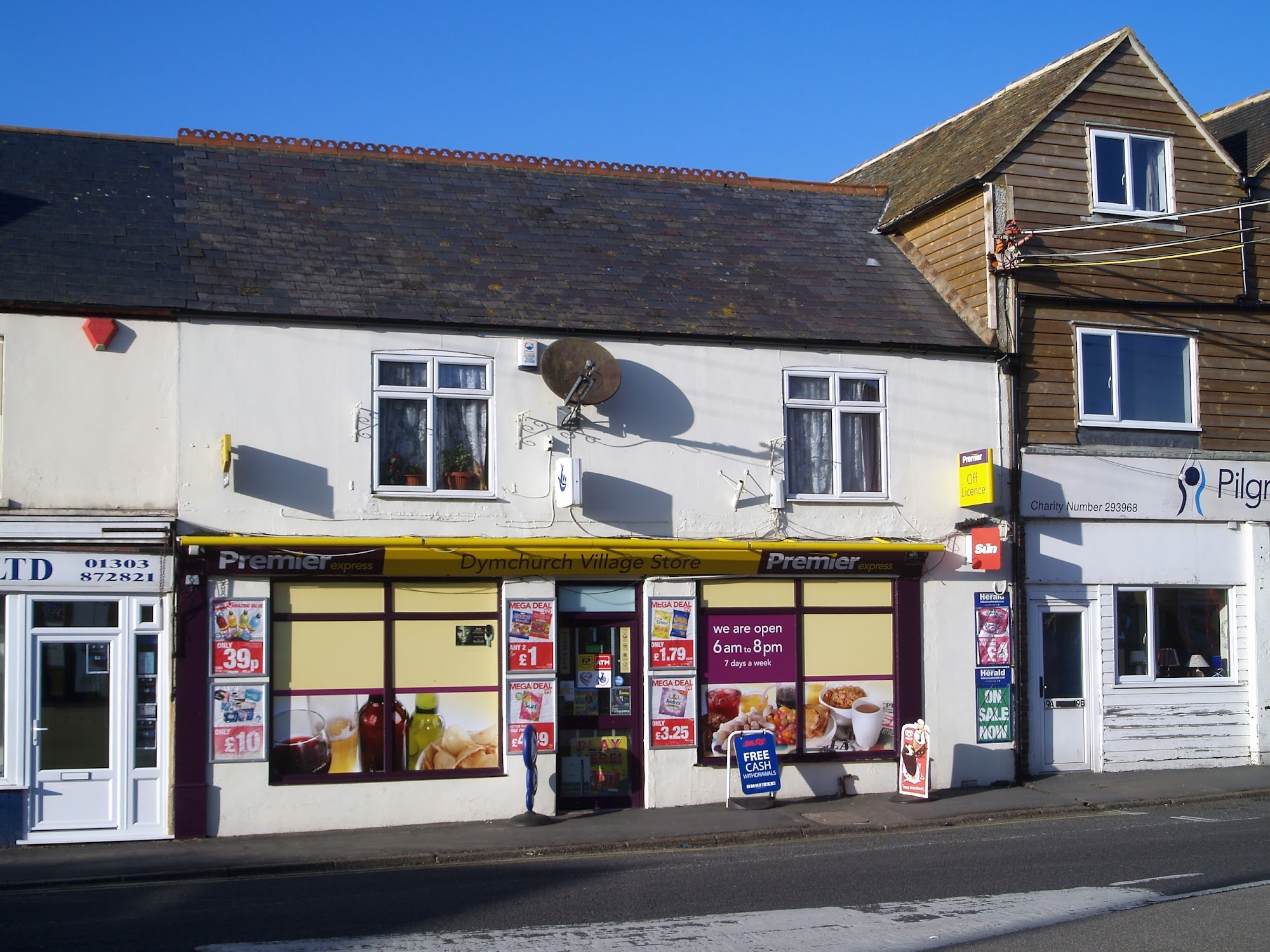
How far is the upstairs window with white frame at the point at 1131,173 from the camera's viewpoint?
1688 centimetres

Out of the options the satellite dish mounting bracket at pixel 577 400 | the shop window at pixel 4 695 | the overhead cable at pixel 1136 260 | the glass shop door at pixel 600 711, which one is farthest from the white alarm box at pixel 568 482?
the overhead cable at pixel 1136 260

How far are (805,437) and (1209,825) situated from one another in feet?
20.2

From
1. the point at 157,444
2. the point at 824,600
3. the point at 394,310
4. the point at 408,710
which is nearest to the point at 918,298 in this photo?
the point at 824,600

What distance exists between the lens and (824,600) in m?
15.1

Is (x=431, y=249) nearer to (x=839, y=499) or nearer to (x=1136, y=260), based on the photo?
(x=839, y=499)

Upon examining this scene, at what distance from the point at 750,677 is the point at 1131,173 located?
348 inches

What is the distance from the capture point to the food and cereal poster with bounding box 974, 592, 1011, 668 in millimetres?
15414

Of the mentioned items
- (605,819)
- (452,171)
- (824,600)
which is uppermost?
(452,171)

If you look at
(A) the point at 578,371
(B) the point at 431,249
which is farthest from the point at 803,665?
(B) the point at 431,249

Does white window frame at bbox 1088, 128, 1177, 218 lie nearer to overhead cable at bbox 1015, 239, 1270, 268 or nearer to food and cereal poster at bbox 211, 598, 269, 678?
overhead cable at bbox 1015, 239, 1270, 268

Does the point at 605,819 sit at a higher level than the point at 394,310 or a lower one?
lower

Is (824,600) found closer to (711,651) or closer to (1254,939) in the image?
(711,651)

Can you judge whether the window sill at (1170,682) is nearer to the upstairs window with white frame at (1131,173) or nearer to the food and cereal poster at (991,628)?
the food and cereal poster at (991,628)

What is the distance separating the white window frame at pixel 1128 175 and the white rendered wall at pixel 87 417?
12.0m
